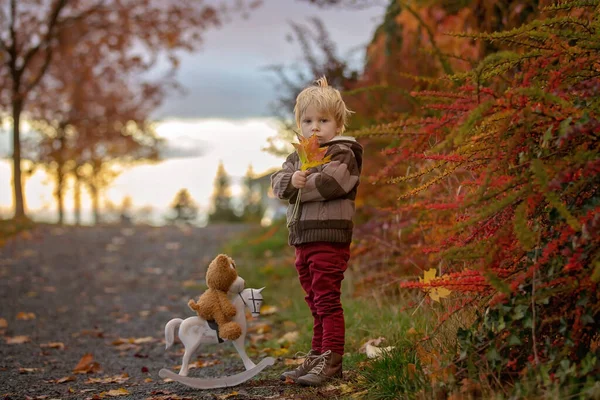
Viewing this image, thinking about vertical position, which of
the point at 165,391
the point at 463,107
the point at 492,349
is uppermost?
the point at 463,107

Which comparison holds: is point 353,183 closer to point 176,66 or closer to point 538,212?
point 538,212

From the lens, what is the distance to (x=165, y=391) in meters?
3.94

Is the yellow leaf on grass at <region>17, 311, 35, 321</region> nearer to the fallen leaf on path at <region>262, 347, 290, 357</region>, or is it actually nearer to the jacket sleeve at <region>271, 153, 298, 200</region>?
the fallen leaf on path at <region>262, 347, 290, 357</region>

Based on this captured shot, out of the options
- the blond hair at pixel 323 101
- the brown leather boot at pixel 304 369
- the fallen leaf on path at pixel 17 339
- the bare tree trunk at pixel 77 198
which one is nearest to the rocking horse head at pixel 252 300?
the brown leather boot at pixel 304 369

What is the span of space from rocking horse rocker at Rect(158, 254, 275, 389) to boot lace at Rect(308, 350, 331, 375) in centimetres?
28

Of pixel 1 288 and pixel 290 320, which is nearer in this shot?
pixel 290 320

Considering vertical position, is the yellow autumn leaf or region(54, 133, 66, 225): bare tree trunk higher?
region(54, 133, 66, 225): bare tree trunk

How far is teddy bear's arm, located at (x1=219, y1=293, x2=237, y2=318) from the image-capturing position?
3881mm

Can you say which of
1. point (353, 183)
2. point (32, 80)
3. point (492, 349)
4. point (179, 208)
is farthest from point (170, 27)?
point (492, 349)

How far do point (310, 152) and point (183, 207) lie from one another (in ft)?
51.8

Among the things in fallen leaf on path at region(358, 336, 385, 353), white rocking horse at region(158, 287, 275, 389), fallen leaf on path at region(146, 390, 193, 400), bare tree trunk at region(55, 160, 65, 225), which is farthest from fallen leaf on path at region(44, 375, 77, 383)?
bare tree trunk at region(55, 160, 65, 225)

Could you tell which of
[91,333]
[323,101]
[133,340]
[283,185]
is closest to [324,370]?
[283,185]

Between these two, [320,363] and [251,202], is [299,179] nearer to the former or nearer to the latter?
[320,363]

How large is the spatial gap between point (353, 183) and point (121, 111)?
54.0 feet
